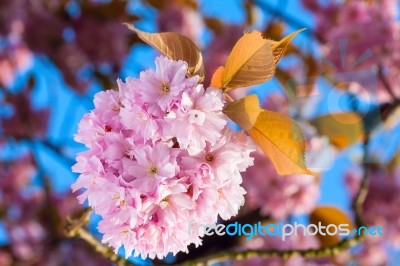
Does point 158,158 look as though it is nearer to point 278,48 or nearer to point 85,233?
point 278,48

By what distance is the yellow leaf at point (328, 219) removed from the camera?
1486 millimetres

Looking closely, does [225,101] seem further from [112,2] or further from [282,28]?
[112,2]

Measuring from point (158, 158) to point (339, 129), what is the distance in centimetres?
91

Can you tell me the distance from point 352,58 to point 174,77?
1.03m

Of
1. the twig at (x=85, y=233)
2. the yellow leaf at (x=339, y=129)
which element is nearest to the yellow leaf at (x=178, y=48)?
the twig at (x=85, y=233)

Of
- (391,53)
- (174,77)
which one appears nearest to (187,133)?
(174,77)

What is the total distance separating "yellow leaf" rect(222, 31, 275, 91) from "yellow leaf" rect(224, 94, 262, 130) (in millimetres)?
31

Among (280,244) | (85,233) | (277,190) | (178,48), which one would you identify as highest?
(178,48)

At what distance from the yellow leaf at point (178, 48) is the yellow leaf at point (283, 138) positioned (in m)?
0.08

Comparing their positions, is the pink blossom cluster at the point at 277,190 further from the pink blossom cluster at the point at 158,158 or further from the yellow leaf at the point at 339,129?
the pink blossom cluster at the point at 158,158

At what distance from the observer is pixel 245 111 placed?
59 centimetres

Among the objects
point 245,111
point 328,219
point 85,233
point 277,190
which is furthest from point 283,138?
point 277,190

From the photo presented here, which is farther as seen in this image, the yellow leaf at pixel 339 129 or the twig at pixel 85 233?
the yellow leaf at pixel 339 129

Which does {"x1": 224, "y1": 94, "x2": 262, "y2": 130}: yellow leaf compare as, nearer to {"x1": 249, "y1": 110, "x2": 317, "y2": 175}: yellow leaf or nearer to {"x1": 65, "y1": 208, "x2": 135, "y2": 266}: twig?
{"x1": 249, "y1": 110, "x2": 317, "y2": 175}: yellow leaf
